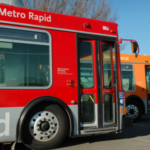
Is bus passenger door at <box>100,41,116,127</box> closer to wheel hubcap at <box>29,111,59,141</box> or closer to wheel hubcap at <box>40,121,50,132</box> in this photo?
wheel hubcap at <box>29,111,59,141</box>

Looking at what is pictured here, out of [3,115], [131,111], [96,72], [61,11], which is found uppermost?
[61,11]

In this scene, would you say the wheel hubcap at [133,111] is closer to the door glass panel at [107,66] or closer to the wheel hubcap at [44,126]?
the door glass panel at [107,66]

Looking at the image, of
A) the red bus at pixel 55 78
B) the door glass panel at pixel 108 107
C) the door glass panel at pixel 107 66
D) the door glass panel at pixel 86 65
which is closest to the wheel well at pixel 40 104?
the red bus at pixel 55 78

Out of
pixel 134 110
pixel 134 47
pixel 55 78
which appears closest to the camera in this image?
pixel 55 78

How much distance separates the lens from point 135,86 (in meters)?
9.34

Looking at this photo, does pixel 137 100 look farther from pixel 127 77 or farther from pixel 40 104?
pixel 40 104

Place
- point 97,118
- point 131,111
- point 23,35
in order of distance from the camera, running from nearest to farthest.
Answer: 1. point 23,35
2. point 97,118
3. point 131,111

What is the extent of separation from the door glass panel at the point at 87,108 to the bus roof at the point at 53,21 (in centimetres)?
160

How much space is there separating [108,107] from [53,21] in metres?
2.52

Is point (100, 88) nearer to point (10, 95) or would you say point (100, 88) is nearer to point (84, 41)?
point (84, 41)

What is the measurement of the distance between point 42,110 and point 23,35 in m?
1.65

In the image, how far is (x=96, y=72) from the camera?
5363mm

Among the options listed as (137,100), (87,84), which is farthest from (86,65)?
(137,100)

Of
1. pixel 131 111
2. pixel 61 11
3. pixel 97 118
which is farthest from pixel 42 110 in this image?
pixel 61 11
